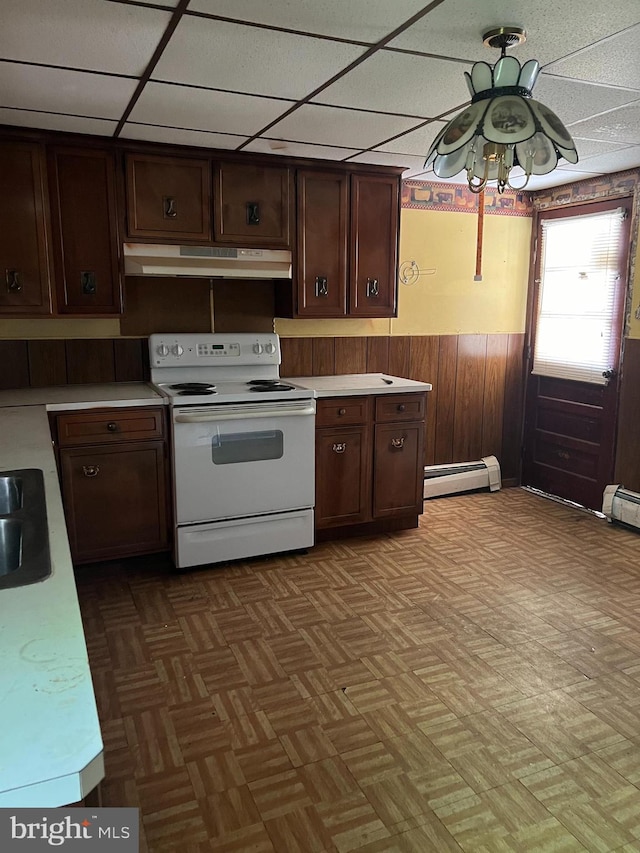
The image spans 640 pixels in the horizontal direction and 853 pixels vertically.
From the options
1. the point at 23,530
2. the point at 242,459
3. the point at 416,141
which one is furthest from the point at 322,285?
the point at 23,530

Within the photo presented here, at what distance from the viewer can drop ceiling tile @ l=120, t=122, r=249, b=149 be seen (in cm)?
309

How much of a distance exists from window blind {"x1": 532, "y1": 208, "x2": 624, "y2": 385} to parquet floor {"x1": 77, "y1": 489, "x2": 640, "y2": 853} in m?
1.41

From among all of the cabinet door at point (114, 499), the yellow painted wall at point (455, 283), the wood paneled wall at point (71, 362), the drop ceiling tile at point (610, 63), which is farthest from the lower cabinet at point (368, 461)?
the drop ceiling tile at point (610, 63)

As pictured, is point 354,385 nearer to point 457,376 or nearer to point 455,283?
point 457,376

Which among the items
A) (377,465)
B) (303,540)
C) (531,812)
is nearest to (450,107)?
(377,465)

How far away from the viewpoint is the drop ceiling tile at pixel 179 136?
3095 millimetres

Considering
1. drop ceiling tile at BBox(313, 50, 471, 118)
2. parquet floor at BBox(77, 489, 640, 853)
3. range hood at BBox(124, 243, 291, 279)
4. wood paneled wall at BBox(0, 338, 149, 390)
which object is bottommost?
parquet floor at BBox(77, 489, 640, 853)

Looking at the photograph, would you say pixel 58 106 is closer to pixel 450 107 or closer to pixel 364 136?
pixel 364 136

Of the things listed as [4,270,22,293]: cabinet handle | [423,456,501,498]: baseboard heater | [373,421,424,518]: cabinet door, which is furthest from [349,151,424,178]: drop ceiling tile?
→ [423,456,501,498]: baseboard heater

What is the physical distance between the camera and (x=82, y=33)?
201 centimetres

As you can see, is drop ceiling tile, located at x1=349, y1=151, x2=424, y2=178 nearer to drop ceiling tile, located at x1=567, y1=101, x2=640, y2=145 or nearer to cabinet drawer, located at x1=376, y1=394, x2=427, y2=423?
drop ceiling tile, located at x1=567, y1=101, x2=640, y2=145

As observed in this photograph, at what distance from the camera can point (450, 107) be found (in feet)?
9.06

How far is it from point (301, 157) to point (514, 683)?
2.90 m

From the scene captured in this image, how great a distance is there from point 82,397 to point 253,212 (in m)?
1.39
